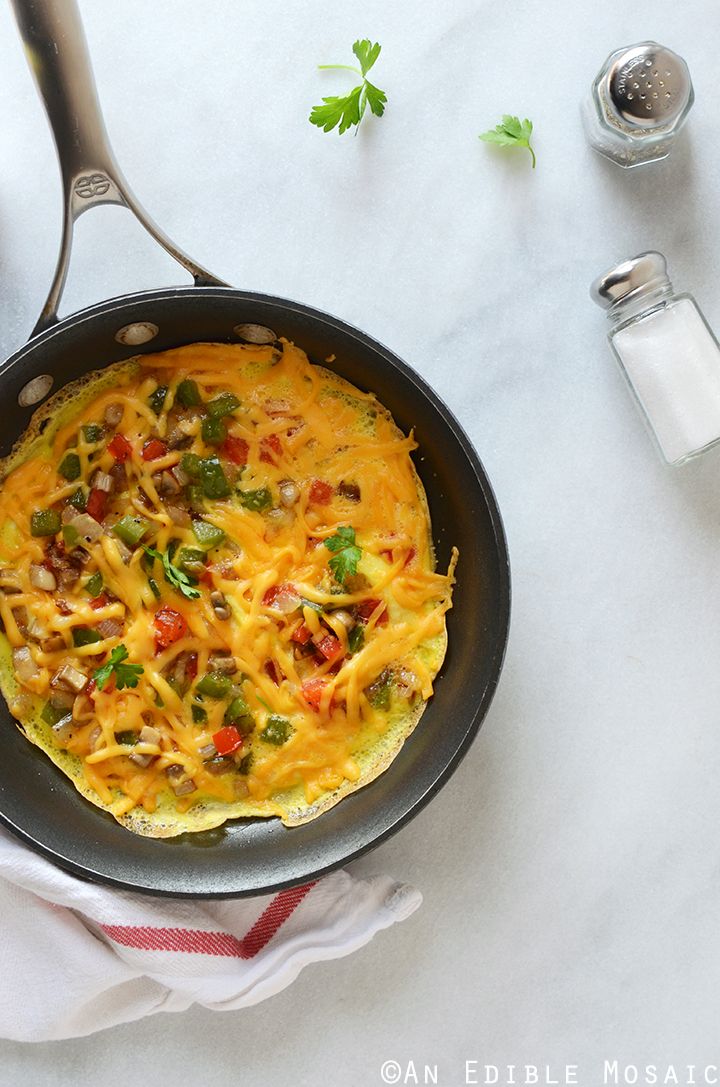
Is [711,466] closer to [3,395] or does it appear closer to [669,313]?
[669,313]

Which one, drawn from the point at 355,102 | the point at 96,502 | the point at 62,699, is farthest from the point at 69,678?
the point at 355,102

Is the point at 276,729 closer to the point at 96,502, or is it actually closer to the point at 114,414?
the point at 96,502

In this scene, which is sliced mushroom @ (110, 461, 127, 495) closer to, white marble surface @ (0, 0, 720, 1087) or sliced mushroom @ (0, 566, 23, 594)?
sliced mushroom @ (0, 566, 23, 594)

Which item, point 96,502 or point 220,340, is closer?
point 96,502

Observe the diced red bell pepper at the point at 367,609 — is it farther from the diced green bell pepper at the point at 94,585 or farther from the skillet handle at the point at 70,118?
the skillet handle at the point at 70,118

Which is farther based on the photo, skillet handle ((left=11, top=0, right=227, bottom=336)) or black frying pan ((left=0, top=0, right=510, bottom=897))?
black frying pan ((left=0, top=0, right=510, bottom=897))

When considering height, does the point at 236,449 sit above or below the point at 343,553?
above

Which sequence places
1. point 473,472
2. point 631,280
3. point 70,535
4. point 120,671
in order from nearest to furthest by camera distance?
point 473,472 → point 120,671 → point 70,535 → point 631,280

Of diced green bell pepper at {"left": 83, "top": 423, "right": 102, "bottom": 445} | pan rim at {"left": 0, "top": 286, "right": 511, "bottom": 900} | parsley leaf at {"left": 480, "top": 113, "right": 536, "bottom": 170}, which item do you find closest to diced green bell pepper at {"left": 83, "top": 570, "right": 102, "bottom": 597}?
diced green bell pepper at {"left": 83, "top": 423, "right": 102, "bottom": 445}
